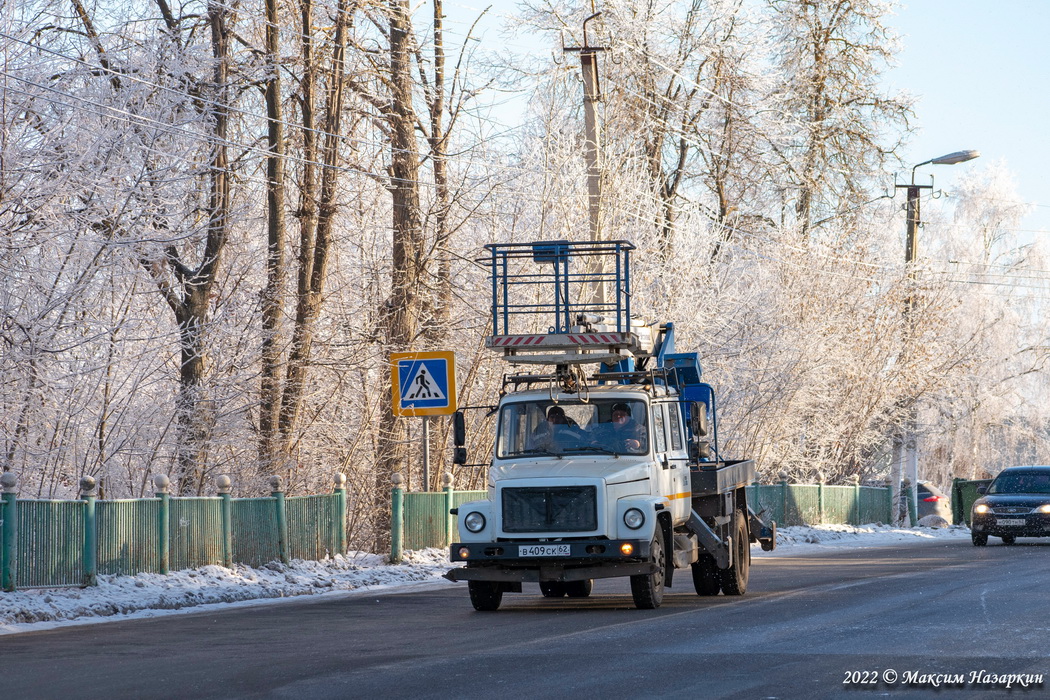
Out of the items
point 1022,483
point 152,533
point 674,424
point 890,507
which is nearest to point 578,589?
point 674,424

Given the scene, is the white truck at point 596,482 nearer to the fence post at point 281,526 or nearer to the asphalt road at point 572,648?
the asphalt road at point 572,648

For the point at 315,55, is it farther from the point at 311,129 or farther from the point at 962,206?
the point at 962,206

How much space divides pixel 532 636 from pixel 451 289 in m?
17.3

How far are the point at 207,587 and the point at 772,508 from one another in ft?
65.5

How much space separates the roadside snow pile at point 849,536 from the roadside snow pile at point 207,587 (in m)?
10.0

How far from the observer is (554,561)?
49.6 ft

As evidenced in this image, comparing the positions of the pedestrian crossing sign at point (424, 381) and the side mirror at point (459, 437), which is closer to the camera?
the side mirror at point (459, 437)

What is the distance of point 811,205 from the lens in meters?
42.1

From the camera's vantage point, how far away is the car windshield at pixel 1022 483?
31.7 meters

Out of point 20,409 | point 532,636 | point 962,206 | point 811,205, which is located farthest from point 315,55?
point 962,206

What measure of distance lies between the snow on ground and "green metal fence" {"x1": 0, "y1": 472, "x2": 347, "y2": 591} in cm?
20

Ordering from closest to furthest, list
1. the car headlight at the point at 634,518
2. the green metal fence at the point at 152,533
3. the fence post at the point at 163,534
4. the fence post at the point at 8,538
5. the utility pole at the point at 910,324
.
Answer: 1. the car headlight at the point at 634,518
2. the fence post at the point at 8,538
3. the green metal fence at the point at 152,533
4. the fence post at the point at 163,534
5. the utility pole at the point at 910,324

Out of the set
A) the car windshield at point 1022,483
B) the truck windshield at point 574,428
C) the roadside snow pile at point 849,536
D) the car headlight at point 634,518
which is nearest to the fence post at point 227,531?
the truck windshield at point 574,428

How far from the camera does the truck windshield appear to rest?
15.9 meters
